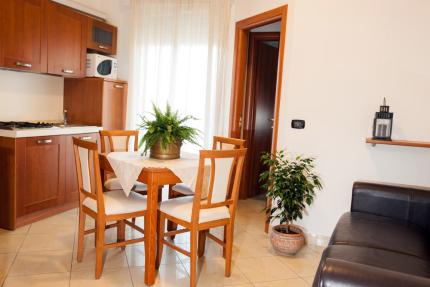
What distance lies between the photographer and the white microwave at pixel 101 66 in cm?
405

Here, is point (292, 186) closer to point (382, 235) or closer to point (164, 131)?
point (382, 235)

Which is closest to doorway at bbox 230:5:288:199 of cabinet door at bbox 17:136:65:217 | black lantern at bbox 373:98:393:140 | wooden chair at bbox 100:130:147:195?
black lantern at bbox 373:98:393:140

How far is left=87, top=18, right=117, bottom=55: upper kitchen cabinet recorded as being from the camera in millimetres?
4051

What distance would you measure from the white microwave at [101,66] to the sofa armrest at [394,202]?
313 cm

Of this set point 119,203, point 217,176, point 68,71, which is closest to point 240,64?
point 68,71

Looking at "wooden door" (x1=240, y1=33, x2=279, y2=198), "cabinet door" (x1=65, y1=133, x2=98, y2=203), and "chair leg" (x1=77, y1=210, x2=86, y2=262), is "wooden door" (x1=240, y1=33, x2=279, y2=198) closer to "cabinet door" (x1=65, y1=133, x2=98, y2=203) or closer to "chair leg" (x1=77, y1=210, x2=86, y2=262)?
"cabinet door" (x1=65, y1=133, x2=98, y2=203)

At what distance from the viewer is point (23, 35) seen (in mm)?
3238

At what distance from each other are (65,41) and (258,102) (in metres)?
2.45

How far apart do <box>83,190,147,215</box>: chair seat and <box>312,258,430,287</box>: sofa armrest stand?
1.52 m

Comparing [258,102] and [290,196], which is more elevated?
[258,102]

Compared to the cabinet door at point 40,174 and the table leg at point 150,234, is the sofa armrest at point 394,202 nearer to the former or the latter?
the table leg at point 150,234

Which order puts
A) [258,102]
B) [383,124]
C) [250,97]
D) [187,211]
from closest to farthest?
[187,211]
[383,124]
[250,97]
[258,102]

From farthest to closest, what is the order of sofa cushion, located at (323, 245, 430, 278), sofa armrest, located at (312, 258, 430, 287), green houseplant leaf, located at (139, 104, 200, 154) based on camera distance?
green houseplant leaf, located at (139, 104, 200, 154) < sofa cushion, located at (323, 245, 430, 278) < sofa armrest, located at (312, 258, 430, 287)

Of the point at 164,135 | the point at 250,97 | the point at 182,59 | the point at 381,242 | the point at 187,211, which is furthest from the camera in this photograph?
the point at 250,97
